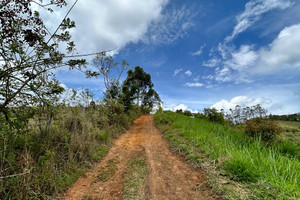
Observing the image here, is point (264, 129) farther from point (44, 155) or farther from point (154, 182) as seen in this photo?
point (44, 155)

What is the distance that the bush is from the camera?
5.93m

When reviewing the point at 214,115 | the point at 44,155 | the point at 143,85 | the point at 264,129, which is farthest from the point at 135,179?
the point at 143,85

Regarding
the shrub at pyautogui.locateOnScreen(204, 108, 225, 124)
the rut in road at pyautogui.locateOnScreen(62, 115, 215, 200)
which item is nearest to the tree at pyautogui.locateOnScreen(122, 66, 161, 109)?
the shrub at pyautogui.locateOnScreen(204, 108, 225, 124)

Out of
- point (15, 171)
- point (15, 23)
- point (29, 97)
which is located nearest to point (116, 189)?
point (15, 171)

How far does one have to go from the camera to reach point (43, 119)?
11.1ft

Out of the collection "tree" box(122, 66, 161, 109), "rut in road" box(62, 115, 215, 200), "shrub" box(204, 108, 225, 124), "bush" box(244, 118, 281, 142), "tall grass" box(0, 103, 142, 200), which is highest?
"tree" box(122, 66, 161, 109)

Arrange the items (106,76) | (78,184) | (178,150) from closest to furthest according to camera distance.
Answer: (78,184), (178,150), (106,76)

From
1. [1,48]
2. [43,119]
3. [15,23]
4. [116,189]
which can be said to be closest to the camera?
[1,48]

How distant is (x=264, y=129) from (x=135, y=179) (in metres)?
6.12

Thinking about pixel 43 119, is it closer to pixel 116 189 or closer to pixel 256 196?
pixel 116 189

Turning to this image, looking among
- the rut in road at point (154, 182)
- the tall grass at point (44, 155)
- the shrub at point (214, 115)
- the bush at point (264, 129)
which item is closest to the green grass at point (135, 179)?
the rut in road at point (154, 182)

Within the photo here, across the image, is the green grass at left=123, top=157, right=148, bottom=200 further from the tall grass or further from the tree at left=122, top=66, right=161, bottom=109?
the tree at left=122, top=66, right=161, bottom=109

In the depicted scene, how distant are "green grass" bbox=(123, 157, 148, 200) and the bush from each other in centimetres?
515

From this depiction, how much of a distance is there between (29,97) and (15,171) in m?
1.29
